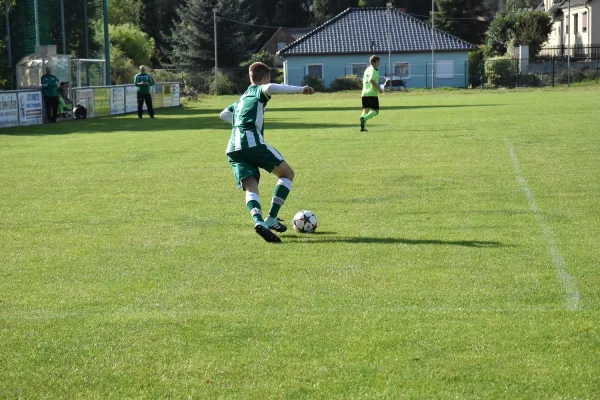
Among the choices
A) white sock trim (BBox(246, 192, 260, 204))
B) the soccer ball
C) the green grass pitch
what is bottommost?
the green grass pitch

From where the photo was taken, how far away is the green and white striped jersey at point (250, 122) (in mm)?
9391

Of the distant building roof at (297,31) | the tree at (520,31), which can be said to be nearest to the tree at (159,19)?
the distant building roof at (297,31)

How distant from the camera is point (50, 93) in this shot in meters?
31.1

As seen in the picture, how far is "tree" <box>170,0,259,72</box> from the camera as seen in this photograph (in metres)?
72.2

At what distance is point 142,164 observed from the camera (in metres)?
17.0

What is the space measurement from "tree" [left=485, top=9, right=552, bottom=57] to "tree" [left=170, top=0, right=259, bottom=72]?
62.8 feet

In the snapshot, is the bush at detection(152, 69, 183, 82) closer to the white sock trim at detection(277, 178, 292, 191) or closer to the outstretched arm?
the white sock trim at detection(277, 178, 292, 191)

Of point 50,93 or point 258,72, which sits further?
point 50,93

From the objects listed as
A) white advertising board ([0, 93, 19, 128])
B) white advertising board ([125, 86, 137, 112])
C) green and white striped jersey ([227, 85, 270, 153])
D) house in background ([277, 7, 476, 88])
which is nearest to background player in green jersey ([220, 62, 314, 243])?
green and white striped jersey ([227, 85, 270, 153])

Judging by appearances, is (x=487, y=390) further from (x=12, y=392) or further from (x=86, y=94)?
(x=86, y=94)

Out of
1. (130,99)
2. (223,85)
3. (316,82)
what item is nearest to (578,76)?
(316,82)

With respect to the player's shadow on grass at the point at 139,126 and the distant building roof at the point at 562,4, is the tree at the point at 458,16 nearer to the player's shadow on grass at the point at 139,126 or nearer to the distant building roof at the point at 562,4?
the distant building roof at the point at 562,4

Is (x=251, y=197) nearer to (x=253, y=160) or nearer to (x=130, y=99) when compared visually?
(x=253, y=160)

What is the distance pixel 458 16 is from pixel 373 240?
76.0m
